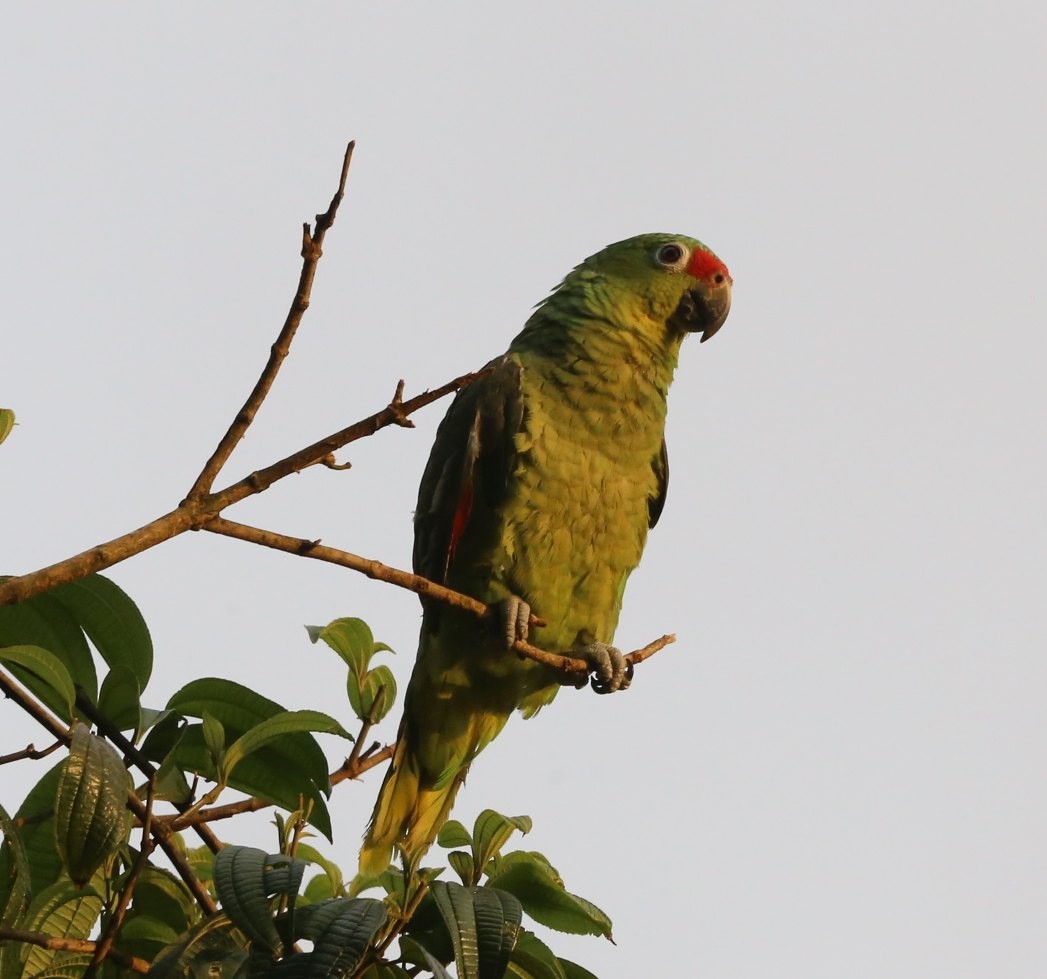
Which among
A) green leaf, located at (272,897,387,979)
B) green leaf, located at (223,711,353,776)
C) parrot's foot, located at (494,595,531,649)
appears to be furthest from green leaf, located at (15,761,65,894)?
parrot's foot, located at (494,595,531,649)

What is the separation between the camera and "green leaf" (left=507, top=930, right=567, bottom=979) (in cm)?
228

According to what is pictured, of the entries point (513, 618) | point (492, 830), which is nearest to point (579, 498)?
point (513, 618)

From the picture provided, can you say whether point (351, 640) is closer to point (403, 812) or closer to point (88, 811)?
point (88, 811)

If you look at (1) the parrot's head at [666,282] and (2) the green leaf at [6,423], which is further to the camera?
(1) the parrot's head at [666,282]

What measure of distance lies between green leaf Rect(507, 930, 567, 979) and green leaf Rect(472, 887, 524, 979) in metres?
0.15

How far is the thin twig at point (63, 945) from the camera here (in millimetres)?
1836

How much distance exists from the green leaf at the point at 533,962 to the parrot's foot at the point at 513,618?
153cm

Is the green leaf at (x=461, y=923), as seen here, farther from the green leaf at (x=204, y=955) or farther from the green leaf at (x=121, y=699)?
the green leaf at (x=121, y=699)

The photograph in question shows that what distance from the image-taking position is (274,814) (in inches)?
99.0

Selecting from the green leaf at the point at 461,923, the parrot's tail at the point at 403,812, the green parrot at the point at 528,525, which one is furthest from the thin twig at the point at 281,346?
the parrot's tail at the point at 403,812

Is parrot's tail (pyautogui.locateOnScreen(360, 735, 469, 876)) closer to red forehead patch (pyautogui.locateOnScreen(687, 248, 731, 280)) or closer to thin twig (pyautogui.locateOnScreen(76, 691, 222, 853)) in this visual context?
thin twig (pyautogui.locateOnScreen(76, 691, 222, 853))

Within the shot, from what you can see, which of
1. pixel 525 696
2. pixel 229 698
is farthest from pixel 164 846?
pixel 525 696

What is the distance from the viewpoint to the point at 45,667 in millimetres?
2010

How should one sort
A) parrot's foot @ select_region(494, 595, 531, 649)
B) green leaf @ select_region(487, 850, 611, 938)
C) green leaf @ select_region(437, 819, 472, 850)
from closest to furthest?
green leaf @ select_region(487, 850, 611, 938), green leaf @ select_region(437, 819, 472, 850), parrot's foot @ select_region(494, 595, 531, 649)
